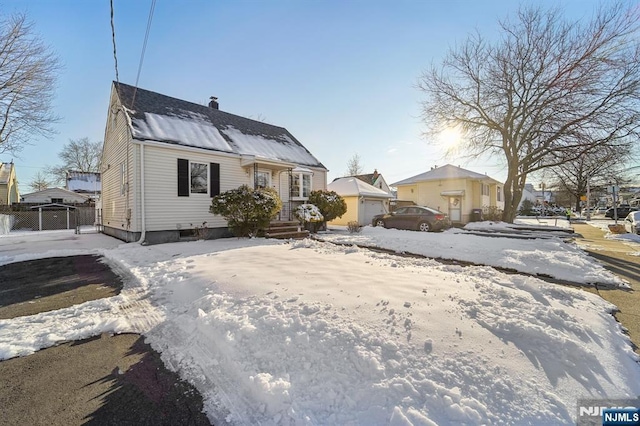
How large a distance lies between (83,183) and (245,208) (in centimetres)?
3446

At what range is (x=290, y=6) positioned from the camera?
7809 millimetres

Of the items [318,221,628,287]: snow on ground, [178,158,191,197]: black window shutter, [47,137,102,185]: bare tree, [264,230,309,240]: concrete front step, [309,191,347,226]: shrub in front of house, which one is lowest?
[318,221,628,287]: snow on ground

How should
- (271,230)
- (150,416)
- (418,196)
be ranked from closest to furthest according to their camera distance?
(150,416)
(271,230)
(418,196)

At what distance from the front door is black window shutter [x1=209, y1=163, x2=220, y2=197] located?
62.4 feet

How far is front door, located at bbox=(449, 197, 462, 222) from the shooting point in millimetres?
22312

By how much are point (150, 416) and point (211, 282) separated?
2.64 meters

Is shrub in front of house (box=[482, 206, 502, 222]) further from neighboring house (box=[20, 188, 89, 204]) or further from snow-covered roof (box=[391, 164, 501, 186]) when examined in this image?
neighboring house (box=[20, 188, 89, 204])

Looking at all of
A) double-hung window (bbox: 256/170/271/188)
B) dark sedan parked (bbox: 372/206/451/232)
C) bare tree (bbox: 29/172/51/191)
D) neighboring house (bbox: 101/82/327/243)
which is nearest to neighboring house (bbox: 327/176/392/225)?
dark sedan parked (bbox: 372/206/451/232)

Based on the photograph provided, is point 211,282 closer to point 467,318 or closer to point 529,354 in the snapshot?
point 467,318

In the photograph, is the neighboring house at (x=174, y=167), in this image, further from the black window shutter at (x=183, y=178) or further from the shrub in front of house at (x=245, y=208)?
the shrub in front of house at (x=245, y=208)

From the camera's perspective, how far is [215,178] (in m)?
11.3

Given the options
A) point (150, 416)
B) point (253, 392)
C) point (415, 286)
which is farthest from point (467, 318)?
point (150, 416)

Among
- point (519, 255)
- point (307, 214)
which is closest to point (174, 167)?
point (307, 214)

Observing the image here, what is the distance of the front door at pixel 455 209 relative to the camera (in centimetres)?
2231
